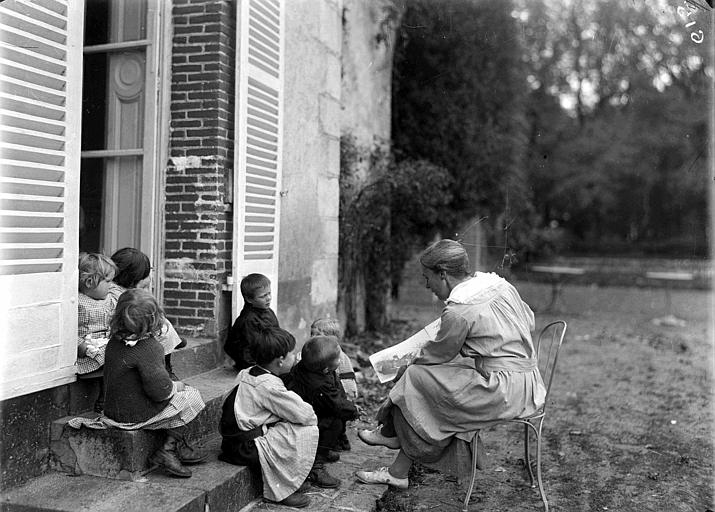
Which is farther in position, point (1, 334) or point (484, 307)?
point (484, 307)

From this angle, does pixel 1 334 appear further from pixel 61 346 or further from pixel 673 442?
pixel 673 442

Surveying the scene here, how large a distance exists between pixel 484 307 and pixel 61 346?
7.12 ft

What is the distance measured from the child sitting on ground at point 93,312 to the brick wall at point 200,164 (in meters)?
1.25

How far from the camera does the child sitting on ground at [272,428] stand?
3738mm

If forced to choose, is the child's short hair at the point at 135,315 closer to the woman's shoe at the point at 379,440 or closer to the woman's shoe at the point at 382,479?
the woman's shoe at the point at 379,440

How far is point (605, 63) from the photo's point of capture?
22719mm

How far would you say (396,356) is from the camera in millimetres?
4195

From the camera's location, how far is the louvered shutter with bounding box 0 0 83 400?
3.37 metres

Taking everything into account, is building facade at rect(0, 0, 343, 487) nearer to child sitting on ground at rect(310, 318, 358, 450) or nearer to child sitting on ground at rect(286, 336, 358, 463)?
child sitting on ground at rect(310, 318, 358, 450)

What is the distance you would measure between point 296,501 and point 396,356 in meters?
0.98

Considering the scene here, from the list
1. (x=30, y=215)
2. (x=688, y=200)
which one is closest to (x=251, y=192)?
(x=30, y=215)

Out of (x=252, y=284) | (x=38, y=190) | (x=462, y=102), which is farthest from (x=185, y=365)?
(x=462, y=102)

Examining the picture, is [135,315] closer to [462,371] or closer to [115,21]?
[462,371]

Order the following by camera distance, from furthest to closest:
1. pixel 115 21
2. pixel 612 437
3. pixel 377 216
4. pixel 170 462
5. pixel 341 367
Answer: pixel 377 216
pixel 612 437
pixel 115 21
pixel 341 367
pixel 170 462
